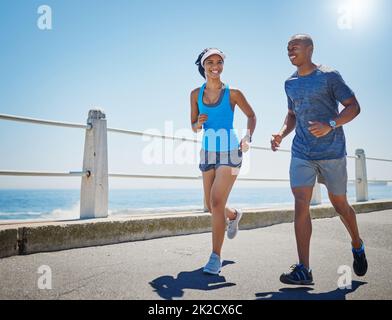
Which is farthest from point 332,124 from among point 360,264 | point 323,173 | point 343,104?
point 360,264

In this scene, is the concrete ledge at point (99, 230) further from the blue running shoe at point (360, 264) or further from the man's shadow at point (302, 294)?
the blue running shoe at point (360, 264)

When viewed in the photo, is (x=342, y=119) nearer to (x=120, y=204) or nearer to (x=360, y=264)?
(x=360, y=264)

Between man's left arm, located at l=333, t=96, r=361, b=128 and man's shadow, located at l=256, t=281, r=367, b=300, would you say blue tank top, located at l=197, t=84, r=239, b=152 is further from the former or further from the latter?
man's shadow, located at l=256, t=281, r=367, b=300

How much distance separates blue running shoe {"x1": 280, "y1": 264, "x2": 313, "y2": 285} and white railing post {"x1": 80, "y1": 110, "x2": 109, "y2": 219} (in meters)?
2.41

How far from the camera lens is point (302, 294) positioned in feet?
7.06

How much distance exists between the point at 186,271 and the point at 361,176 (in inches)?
296

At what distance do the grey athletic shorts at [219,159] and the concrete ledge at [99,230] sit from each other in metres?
1.28

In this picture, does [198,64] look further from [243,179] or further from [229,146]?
[243,179]

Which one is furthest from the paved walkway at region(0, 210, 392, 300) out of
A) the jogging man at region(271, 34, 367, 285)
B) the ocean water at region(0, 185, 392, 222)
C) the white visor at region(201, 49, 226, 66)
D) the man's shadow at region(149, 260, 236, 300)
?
the ocean water at region(0, 185, 392, 222)

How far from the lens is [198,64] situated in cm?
340

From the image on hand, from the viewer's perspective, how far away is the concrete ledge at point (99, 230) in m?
2.98

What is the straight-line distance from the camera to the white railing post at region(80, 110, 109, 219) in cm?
394

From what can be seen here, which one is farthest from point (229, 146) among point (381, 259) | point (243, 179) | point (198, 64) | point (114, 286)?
point (243, 179)
